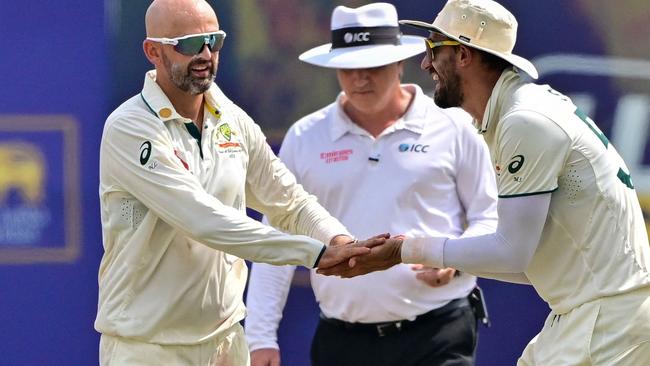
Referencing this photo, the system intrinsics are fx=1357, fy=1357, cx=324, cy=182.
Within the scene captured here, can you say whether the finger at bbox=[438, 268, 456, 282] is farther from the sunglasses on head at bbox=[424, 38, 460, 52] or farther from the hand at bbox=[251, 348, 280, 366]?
the sunglasses on head at bbox=[424, 38, 460, 52]

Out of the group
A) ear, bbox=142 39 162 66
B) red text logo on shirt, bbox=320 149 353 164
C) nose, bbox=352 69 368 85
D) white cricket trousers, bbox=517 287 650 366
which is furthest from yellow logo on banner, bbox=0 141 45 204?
white cricket trousers, bbox=517 287 650 366

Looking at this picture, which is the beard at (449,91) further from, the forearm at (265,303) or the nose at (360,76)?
the forearm at (265,303)

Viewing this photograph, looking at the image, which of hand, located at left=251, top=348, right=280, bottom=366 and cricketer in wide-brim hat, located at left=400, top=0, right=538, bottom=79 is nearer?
cricketer in wide-brim hat, located at left=400, top=0, right=538, bottom=79

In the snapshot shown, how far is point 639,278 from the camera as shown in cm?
387

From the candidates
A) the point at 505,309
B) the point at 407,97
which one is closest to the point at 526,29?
the point at 407,97

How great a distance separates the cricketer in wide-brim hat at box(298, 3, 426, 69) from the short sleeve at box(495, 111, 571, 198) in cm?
138

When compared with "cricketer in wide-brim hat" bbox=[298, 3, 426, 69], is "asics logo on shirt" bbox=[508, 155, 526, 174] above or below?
above

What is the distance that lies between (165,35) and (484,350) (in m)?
2.49

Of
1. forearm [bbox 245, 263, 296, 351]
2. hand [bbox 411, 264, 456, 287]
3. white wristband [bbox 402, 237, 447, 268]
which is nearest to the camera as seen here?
white wristband [bbox 402, 237, 447, 268]

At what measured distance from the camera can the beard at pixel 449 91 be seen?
419 cm

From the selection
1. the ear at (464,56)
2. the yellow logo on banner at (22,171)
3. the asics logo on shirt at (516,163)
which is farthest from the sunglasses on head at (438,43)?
the yellow logo on banner at (22,171)

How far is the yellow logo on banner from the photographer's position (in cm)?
611

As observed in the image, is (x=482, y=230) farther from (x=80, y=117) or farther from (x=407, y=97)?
(x=80, y=117)

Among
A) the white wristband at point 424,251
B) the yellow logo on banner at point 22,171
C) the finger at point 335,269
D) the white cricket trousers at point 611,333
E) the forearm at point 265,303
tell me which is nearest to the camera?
the white cricket trousers at point 611,333
